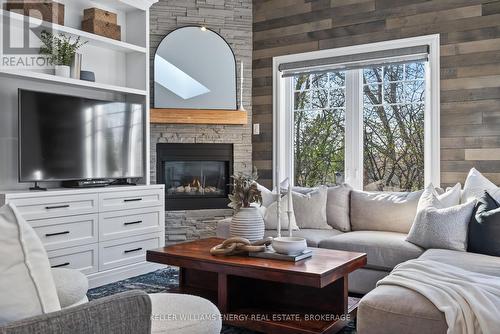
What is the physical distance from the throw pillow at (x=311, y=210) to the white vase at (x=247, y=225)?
96 centimetres

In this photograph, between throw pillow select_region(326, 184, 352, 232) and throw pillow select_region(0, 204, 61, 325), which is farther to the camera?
throw pillow select_region(326, 184, 352, 232)

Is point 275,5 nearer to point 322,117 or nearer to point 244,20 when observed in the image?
point 244,20

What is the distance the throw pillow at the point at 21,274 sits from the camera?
102 cm

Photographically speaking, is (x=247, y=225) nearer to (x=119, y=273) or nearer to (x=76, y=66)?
(x=119, y=273)

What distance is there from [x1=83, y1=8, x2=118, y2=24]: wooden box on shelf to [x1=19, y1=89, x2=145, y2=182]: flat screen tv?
765 millimetres

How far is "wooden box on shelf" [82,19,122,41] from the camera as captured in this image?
415 centimetres

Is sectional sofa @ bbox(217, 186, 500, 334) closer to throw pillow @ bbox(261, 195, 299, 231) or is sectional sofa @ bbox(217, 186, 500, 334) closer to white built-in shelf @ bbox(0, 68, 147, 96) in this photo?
throw pillow @ bbox(261, 195, 299, 231)

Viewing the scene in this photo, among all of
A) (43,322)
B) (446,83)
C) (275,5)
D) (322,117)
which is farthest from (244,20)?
(43,322)

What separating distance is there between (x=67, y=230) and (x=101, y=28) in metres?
1.84

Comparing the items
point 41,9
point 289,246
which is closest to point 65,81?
point 41,9

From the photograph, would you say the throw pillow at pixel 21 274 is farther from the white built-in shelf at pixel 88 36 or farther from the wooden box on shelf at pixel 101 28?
the wooden box on shelf at pixel 101 28

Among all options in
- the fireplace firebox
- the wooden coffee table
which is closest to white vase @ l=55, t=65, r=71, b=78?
the fireplace firebox

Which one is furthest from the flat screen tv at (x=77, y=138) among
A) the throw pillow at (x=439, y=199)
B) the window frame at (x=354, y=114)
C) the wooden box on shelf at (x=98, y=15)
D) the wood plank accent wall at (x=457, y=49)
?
the throw pillow at (x=439, y=199)

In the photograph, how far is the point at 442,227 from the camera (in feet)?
10.6
